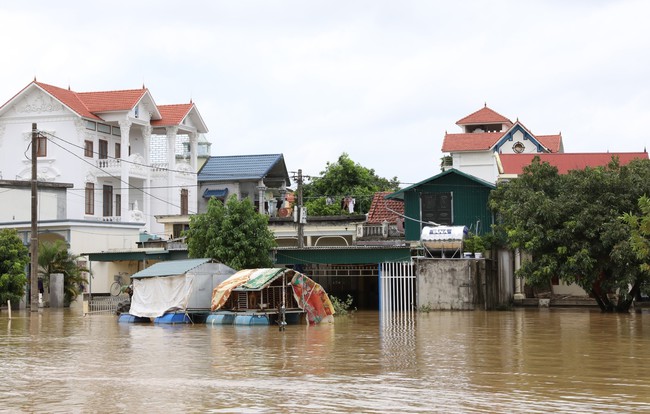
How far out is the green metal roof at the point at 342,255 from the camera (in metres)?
41.4

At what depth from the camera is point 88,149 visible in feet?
190

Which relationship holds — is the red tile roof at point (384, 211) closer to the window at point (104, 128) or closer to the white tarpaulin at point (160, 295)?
the window at point (104, 128)

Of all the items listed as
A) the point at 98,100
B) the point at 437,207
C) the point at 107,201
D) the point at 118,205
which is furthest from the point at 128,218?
the point at 437,207

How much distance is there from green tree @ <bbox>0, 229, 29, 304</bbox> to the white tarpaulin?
28.6 feet

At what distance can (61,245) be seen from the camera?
49.1 meters

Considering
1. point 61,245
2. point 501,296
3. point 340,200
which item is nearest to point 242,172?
point 340,200

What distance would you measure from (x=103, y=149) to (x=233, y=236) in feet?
69.0

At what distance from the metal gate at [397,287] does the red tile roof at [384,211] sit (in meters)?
10.7

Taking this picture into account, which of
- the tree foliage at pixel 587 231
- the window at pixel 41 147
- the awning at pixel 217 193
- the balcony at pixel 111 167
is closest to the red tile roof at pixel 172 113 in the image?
the balcony at pixel 111 167

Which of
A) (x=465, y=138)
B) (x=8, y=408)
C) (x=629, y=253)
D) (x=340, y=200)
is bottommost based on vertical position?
(x=8, y=408)

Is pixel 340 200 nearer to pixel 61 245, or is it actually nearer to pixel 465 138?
pixel 465 138

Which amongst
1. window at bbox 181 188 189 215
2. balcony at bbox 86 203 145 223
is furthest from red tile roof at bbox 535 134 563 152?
balcony at bbox 86 203 145 223

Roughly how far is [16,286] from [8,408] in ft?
103

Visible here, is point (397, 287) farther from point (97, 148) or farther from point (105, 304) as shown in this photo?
point (97, 148)
